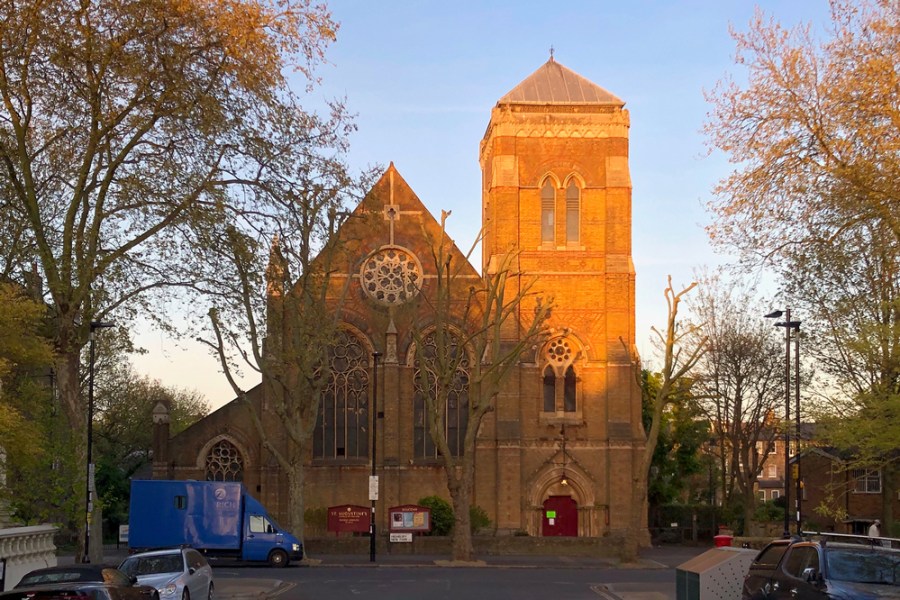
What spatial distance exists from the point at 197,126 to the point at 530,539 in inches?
1085

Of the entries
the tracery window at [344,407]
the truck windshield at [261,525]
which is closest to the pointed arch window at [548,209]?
the tracery window at [344,407]

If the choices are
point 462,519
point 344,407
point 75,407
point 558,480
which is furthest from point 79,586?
point 558,480

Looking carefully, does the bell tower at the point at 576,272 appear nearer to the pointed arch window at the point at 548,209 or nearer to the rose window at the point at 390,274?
the pointed arch window at the point at 548,209

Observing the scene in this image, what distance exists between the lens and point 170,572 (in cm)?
2102

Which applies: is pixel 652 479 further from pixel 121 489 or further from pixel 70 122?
pixel 70 122

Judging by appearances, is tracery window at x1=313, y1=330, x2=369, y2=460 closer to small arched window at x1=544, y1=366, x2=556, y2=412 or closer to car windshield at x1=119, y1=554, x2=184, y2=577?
small arched window at x1=544, y1=366, x2=556, y2=412

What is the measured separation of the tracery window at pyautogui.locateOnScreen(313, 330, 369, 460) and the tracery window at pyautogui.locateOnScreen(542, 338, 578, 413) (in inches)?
299

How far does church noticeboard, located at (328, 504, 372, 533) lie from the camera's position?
154 ft

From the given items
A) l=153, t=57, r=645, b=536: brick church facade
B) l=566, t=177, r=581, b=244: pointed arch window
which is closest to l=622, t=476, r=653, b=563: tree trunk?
l=153, t=57, r=645, b=536: brick church facade

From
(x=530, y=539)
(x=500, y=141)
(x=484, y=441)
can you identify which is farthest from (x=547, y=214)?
(x=530, y=539)

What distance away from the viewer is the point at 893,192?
18125 millimetres

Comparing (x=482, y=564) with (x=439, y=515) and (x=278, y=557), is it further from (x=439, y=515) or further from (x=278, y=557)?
(x=439, y=515)

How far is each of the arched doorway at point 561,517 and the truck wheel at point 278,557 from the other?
13826 millimetres

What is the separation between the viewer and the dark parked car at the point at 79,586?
46.0 ft
